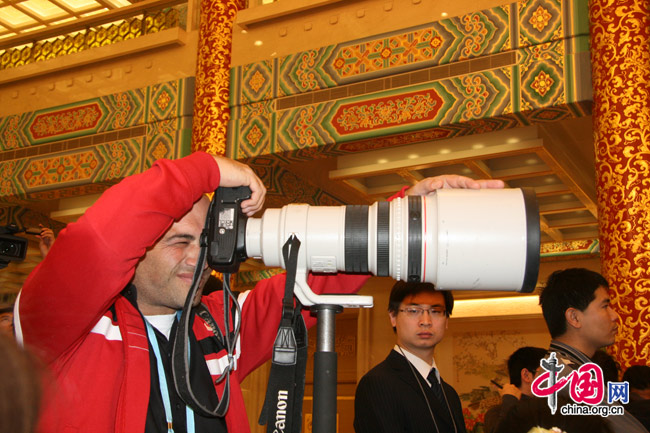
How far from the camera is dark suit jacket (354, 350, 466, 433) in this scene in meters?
2.02

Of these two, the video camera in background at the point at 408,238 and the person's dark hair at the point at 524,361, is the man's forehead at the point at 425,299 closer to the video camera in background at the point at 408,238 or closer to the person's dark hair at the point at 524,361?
the person's dark hair at the point at 524,361

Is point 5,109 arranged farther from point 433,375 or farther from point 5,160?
point 433,375

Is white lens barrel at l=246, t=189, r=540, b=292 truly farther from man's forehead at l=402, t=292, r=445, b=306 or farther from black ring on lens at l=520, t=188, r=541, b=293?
man's forehead at l=402, t=292, r=445, b=306

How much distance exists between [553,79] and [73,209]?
5.07m

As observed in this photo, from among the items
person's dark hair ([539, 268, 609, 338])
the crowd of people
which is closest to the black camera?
the crowd of people

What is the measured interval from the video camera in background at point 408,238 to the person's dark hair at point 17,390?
579 mm

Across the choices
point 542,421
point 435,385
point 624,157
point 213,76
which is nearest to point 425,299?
point 435,385

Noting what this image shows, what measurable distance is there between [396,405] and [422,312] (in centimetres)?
42

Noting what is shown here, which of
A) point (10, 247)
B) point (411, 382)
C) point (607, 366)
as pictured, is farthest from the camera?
point (607, 366)

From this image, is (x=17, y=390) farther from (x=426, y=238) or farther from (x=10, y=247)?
(x=10, y=247)

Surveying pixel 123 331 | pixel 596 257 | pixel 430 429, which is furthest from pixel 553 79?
pixel 596 257

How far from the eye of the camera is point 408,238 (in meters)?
1.14

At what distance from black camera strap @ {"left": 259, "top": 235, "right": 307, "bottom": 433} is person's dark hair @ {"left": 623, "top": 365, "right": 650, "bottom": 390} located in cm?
245

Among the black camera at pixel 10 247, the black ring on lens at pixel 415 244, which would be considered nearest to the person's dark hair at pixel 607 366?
the black ring on lens at pixel 415 244
